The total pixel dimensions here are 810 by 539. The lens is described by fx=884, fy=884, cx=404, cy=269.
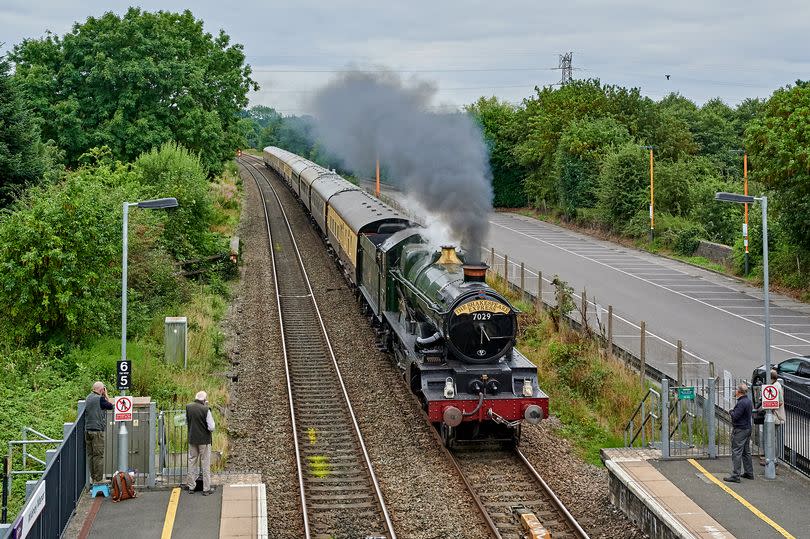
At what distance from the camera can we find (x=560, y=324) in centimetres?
2416

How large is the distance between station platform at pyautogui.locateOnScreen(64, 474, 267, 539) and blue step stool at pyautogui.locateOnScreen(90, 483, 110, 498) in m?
0.07

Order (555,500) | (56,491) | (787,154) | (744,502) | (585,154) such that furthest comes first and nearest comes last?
(585,154) < (787,154) < (555,500) < (744,502) < (56,491)

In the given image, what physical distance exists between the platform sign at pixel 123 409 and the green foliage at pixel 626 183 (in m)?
36.9

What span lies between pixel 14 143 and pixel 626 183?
30980 mm

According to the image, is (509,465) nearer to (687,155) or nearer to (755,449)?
(755,449)

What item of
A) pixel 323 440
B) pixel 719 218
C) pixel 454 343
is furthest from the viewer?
pixel 719 218

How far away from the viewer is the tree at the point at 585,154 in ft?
167

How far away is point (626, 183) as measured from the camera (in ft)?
152

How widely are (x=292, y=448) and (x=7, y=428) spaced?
187 inches

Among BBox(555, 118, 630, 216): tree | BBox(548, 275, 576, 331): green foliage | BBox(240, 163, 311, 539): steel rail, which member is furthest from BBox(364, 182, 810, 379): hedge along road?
BBox(240, 163, 311, 539): steel rail

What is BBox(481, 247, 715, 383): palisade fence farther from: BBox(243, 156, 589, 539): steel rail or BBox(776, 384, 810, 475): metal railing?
BBox(243, 156, 589, 539): steel rail

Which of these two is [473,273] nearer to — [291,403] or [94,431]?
[291,403]

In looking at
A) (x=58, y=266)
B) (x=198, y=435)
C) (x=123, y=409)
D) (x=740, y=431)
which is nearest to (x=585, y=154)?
(x=58, y=266)

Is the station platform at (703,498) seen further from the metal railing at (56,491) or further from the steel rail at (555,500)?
the metal railing at (56,491)
